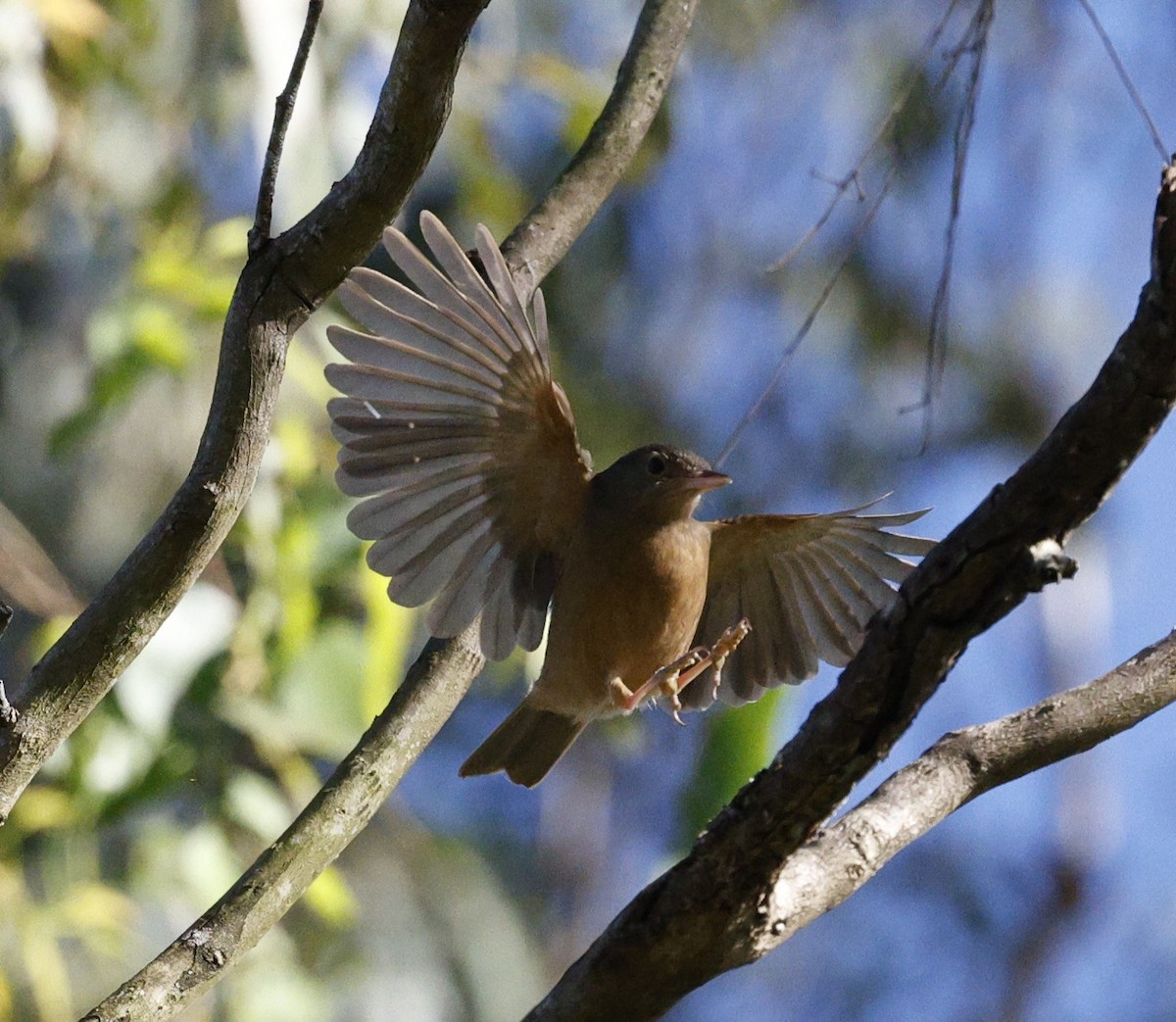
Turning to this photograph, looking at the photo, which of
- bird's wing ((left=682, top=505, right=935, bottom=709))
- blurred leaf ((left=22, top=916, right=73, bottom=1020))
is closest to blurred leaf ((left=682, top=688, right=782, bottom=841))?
bird's wing ((left=682, top=505, right=935, bottom=709))

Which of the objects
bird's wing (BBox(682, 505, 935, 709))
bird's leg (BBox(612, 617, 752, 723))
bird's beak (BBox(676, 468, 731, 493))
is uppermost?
bird's beak (BBox(676, 468, 731, 493))

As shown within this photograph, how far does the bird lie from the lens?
3.66m

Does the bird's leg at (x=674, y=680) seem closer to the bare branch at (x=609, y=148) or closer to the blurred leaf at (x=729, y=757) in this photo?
the blurred leaf at (x=729, y=757)

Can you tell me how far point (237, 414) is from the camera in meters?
2.60

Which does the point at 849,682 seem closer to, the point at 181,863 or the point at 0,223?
the point at 181,863

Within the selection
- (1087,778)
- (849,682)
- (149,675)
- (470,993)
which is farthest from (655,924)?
(1087,778)

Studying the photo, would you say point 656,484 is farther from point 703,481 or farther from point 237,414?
point 237,414

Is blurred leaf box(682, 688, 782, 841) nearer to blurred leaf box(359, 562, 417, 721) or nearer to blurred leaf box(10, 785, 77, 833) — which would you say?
blurred leaf box(359, 562, 417, 721)

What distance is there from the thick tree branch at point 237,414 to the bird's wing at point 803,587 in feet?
6.37

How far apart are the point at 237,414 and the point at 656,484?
1.71 meters

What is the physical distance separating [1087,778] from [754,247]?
14.5 feet

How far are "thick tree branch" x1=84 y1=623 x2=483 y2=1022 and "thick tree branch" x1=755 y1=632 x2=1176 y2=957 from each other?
111cm

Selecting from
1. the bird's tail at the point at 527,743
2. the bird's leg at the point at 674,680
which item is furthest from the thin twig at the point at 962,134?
the bird's tail at the point at 527,743

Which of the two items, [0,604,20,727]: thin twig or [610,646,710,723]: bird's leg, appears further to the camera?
[610,646,710,723]: bird's leg
